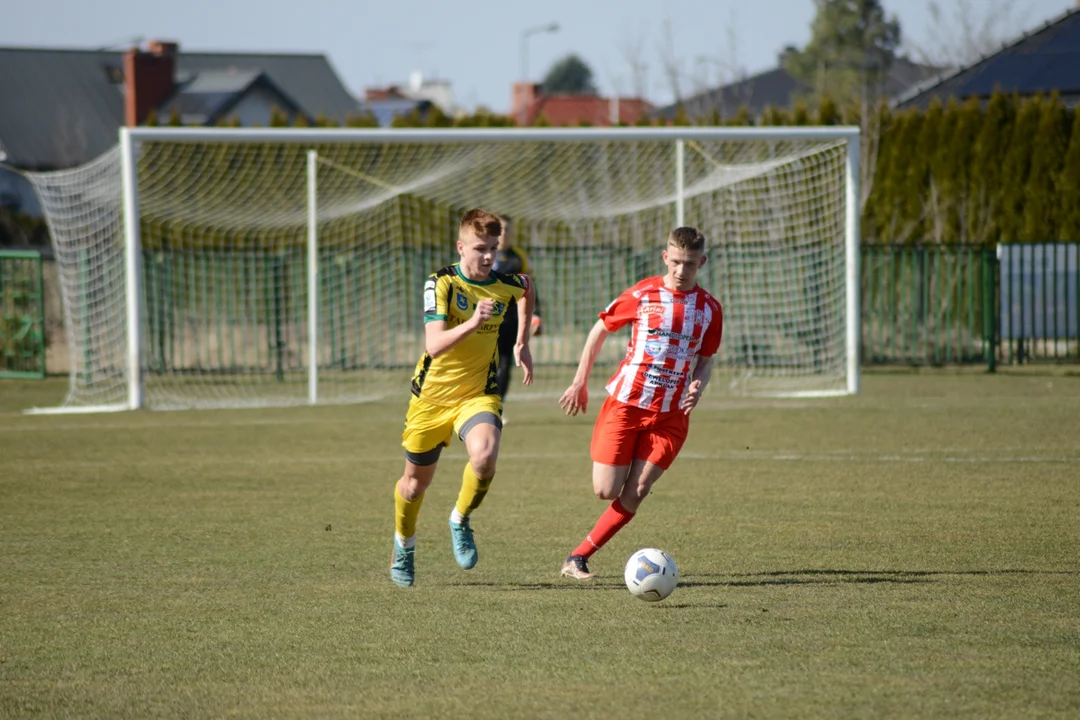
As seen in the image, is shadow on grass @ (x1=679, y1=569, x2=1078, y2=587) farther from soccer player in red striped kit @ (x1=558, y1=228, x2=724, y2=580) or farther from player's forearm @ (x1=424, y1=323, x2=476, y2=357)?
player's forearm @ (x1=424, y1=323, x2=476, y2=357)

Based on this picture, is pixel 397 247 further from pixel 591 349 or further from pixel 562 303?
pixel 591 349

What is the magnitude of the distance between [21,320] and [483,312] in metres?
15.9

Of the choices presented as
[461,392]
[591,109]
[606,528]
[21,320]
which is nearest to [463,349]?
[461,392]

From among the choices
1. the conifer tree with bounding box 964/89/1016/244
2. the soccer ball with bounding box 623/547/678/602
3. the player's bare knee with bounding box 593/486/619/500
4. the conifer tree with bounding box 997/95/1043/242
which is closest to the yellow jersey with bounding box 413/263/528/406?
the player's bare knee with bounding box 593/486/619/500

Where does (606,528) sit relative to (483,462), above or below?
below

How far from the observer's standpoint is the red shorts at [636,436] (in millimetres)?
6918

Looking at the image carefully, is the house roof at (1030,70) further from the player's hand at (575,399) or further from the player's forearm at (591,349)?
the player's hand at (575,399)

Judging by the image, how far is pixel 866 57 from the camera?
183 ft

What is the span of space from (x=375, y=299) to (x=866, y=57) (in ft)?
128

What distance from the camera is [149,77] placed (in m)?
51.1

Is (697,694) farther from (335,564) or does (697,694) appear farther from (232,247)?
(232,247)

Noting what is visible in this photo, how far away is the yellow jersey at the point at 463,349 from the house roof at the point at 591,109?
53.7ft

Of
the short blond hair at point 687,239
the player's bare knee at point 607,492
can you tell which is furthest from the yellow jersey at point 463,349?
the short blond hair at point 687,239

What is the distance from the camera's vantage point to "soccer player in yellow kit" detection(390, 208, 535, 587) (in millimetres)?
6746
